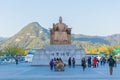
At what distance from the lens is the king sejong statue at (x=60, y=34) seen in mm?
56000

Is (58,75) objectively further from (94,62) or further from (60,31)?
(60,31)

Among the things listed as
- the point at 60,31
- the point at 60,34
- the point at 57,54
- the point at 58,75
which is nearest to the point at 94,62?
the point at 57,54

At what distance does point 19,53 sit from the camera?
16138cm

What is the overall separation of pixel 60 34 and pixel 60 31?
505 mm

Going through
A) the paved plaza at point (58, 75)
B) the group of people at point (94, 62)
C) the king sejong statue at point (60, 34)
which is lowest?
the paved plaza at point (58, 75)

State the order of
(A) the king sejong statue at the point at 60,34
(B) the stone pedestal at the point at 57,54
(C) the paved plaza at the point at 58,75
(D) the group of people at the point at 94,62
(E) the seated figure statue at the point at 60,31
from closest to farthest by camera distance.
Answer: (C) the paved plaza at the point at 58,75
(D) the group of people at the point at 94,62
(B) the stone pedestal at the point at 57,54
(A) the king sejong statue at the point at 60,34
(E) the seated figure statue at the point at 60,31

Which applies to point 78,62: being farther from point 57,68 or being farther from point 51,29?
point 57,68

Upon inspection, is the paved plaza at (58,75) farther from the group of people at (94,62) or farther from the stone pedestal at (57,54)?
the stone pedestal at (57,54)

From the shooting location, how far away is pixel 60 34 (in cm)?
5656

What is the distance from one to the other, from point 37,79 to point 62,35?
32.8 m

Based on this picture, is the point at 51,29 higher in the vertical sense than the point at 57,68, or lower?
higher

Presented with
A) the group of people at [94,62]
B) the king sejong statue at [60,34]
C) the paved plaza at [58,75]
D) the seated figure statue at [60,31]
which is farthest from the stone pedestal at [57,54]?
the paved plaza at [58,75]

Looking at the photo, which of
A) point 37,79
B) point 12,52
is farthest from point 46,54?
point 12,52

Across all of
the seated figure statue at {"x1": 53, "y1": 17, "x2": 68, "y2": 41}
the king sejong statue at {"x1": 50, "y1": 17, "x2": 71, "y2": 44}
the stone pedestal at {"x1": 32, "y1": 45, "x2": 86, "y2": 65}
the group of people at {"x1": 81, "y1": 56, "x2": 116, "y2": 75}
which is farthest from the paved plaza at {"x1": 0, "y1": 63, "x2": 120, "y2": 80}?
the seated figure statue at {"x1": 53, "y1": 17, "x2": 68, "y2": 41}
